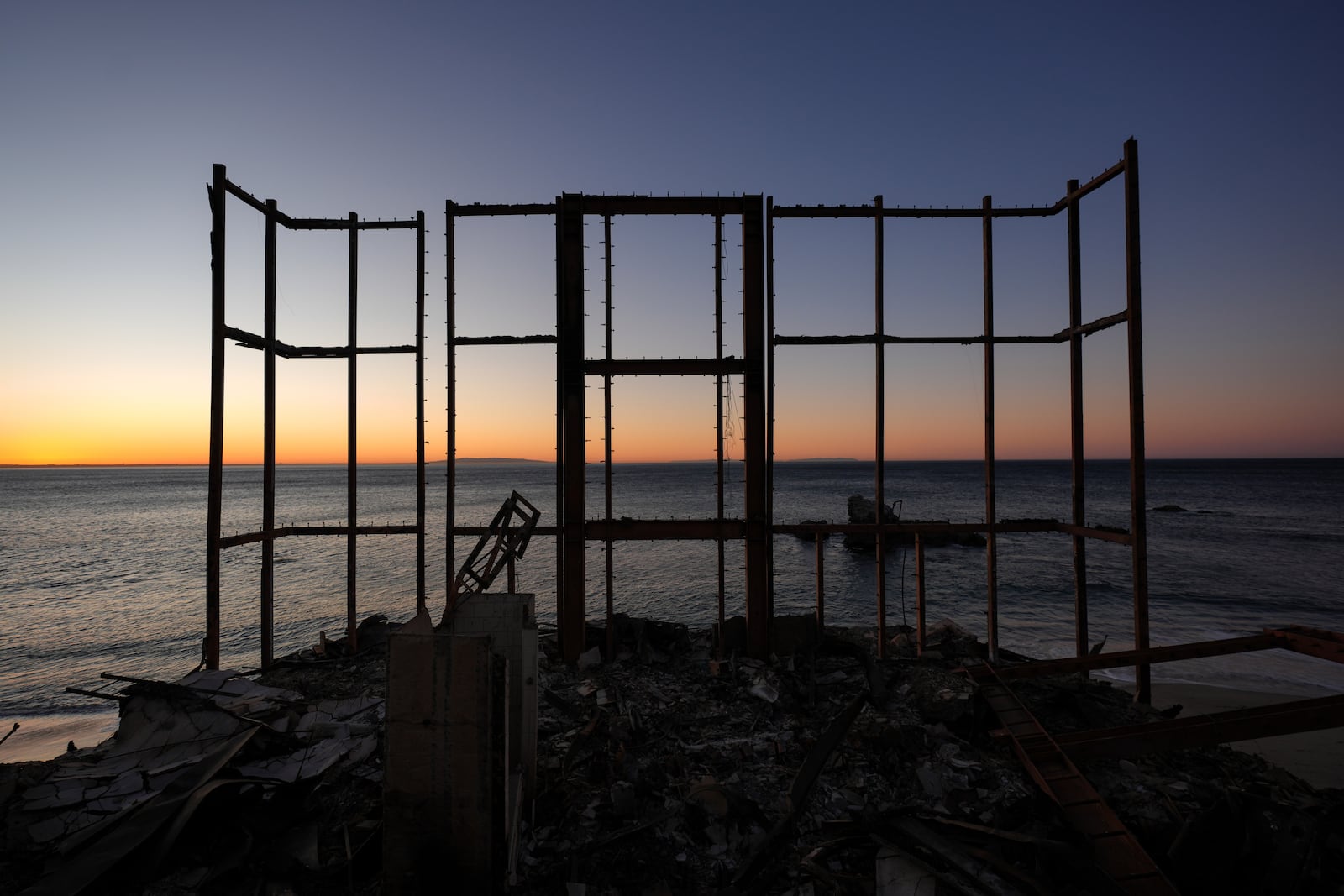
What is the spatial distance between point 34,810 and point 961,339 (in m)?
12.2

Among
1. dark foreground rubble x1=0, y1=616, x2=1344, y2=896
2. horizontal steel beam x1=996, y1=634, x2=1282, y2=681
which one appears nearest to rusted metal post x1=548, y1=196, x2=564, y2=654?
dark foreground rubble x1=0, y1=616, x2=1344, y2=896

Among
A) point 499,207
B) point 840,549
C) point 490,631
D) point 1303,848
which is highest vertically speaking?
point 499,207

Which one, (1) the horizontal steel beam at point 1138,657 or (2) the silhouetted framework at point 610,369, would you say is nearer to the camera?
(1) the horizontal steel beam at point 1138,657

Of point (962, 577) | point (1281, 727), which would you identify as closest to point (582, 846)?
point (1281, 727)

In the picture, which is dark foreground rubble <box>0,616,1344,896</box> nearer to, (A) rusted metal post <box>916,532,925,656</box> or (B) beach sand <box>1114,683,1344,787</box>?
(A) rusted metal post <box>916,532,925,656</box>

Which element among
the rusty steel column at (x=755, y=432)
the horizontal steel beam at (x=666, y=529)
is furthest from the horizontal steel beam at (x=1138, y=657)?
the horizontal steel beam at (x=666, y=529)

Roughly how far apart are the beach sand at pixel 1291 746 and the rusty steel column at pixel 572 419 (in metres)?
9.11

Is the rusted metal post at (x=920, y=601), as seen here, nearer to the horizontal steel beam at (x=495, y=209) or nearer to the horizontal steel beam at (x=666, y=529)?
the horizontal steel beam at (x=666, y=529)

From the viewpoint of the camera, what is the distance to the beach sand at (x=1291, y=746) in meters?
8.82

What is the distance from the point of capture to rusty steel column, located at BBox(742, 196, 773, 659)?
8.78m

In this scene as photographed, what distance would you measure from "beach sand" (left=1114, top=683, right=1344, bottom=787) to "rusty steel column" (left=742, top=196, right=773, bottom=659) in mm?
6210

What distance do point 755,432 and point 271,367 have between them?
310 inches

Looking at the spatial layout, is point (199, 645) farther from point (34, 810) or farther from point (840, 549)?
point (840, 549)

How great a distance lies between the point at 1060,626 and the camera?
18172mm
